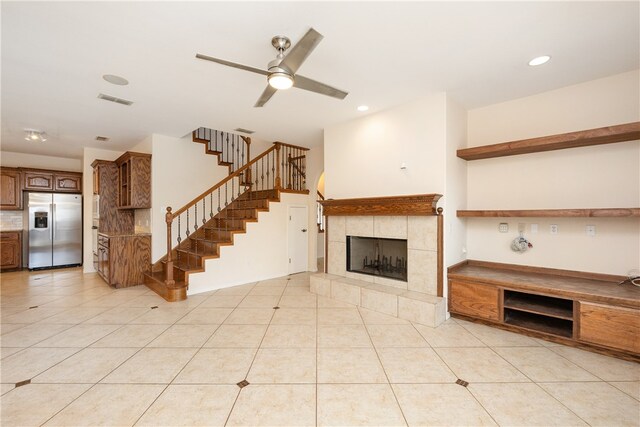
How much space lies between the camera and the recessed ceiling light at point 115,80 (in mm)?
3030

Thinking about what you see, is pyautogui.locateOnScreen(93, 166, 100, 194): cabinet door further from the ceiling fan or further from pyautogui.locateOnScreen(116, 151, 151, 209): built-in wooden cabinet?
the ceiling fan

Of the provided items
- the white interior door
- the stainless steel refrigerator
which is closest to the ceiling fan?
the white interior door

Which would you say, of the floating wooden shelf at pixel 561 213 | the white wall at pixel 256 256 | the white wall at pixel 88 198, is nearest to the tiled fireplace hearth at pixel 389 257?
the floating wooden shelf at pixel 561 213

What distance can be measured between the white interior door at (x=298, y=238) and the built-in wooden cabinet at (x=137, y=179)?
2.83 m

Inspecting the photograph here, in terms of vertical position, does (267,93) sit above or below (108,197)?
above

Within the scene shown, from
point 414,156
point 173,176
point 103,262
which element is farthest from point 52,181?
point 414,156

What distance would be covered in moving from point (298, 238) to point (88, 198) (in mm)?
5136

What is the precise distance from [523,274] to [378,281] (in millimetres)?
1809

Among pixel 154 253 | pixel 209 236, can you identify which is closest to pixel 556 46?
pixel 209 236

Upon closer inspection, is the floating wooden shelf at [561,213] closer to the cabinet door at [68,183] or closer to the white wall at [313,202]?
the white wall at [313,202]

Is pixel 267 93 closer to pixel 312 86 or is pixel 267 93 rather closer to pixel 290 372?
pixel 312 86

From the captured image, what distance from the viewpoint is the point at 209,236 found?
18.9 feet

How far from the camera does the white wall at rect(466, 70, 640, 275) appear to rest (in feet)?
9.73

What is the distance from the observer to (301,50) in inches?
80.0
